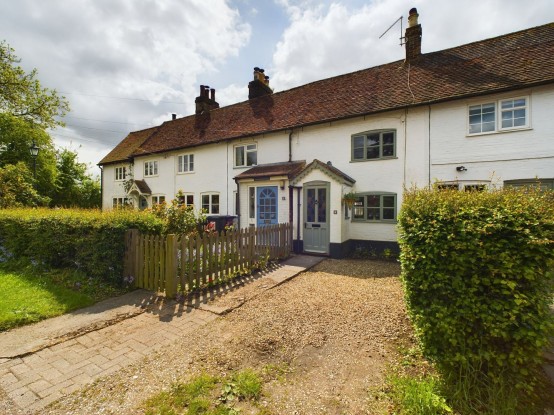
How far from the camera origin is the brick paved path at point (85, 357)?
2982mm

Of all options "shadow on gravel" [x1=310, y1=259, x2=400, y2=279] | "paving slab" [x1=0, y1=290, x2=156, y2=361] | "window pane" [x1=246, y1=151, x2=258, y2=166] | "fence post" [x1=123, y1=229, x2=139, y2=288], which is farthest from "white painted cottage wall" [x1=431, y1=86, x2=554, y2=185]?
"paving slab" [x1=0, y1=290, x2=156, y2=361]

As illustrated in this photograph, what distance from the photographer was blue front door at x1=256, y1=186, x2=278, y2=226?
12367mm

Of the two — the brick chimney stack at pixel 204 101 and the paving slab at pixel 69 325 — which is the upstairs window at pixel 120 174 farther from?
the paving slab at pixel 69 325

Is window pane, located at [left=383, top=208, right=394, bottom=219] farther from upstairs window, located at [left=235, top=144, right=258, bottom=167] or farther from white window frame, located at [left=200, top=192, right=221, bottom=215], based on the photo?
white window frame, located at [left=200, top=192, right=221, bottom=215]

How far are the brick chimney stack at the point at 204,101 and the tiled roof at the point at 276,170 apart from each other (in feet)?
30.9

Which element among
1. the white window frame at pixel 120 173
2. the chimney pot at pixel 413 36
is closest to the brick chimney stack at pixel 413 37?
the chimney pot at pixel 413 36

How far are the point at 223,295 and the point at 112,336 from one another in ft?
7.76

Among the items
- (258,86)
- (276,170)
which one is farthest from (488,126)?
(258,86)

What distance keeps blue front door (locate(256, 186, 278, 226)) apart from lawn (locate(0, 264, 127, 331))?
743 cm

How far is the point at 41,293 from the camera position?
5.83 meters

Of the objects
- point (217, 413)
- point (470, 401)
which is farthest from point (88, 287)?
point (470, 401)

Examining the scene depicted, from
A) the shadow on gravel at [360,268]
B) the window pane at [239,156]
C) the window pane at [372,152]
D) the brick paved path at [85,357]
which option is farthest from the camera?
the window pane at [239,156]

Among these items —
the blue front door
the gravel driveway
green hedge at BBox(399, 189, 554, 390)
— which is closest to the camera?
green hedge at BBox(399, 189, 554, 390)

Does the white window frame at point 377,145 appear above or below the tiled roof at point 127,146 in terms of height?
below
